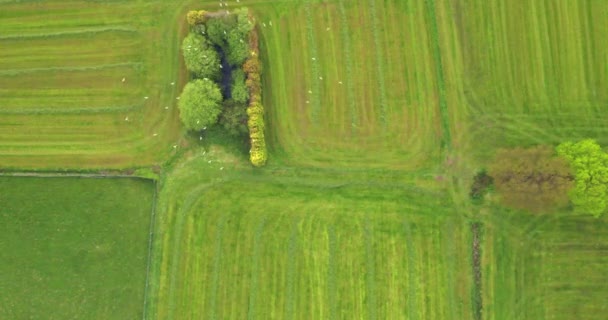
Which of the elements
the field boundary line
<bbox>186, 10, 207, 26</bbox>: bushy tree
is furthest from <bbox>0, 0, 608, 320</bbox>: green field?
<bbox>186, 10, 207, 26</bbox>: bushy tree

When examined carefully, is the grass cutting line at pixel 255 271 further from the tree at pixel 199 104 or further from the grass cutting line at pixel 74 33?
the grass cutting line at pixel 74 33

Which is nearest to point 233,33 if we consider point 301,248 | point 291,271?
point 301,248

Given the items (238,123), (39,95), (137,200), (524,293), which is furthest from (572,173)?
(39,95)

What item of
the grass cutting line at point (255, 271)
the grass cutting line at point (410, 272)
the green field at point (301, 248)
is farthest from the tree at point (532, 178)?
the grass cutting line at point (255, 271)

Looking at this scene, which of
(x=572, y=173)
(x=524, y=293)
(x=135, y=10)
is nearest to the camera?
(x=572, y=173)

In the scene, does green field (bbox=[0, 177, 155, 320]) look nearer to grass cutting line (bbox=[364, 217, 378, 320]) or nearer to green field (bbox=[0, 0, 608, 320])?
green field (bbox=[0, 0, 608, 320])

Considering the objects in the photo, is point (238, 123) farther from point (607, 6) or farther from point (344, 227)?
point (607, 6)
